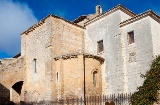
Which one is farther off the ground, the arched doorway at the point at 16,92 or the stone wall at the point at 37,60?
the stone wall at the point at 37,60

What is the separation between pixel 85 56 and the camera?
20781mm

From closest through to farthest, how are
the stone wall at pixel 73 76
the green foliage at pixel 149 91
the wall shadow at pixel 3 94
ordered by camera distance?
the green foliage at pixel 149 91 → the stone wall at pixel 73 76 → the wall shadow at pixel 3 94

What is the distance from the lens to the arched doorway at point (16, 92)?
Result: 2611cm

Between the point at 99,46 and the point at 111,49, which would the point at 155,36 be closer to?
the point at 111,49

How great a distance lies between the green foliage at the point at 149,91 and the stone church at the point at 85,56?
177 cm

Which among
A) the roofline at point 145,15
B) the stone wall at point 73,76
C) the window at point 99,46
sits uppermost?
the roofline at point 145,15

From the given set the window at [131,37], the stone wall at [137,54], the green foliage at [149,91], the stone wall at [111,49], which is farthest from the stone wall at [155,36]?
the stone wall at [111,49]

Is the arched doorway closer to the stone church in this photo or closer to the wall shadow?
the stone church

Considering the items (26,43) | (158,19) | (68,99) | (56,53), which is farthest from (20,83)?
(158,19)

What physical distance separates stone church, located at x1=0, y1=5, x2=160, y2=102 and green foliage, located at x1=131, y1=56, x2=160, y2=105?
5.80 feet

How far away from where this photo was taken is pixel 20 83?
2644cm

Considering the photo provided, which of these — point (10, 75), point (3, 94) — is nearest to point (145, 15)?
point (10, 75)

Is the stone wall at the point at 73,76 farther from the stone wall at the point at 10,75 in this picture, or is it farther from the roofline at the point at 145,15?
the stone wall at the point at 10,75

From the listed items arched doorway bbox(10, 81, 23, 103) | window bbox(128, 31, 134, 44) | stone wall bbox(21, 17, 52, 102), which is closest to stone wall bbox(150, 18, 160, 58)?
window bbox(128, 31, 134, 44)
